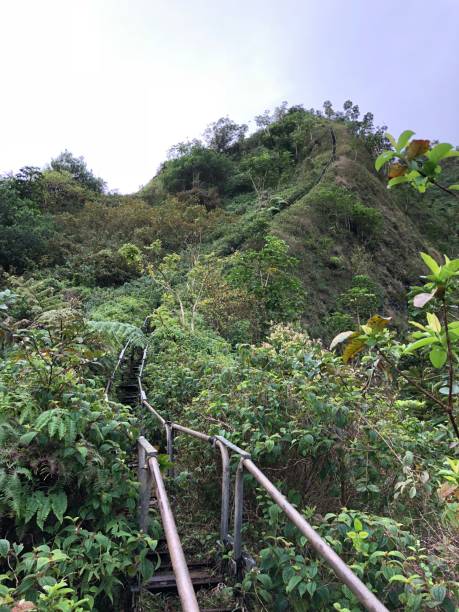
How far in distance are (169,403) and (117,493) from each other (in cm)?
387

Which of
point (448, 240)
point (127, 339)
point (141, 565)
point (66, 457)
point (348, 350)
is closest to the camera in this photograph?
point (348, 350)

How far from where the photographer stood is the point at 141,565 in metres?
2.37

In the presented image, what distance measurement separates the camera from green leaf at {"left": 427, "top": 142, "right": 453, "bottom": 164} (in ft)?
4.52

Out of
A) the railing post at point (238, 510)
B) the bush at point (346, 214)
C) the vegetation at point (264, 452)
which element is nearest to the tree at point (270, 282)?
the vegetation at point (264, 452)

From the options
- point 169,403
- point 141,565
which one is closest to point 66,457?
point 141,565

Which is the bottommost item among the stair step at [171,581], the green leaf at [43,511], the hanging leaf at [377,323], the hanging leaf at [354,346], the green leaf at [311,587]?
the stair step at [171,581]

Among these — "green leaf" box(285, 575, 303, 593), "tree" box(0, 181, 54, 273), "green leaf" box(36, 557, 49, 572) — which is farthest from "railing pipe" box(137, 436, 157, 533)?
"tree" box(0, 181, 54, 273)

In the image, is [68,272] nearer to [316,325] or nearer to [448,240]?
[316,325]

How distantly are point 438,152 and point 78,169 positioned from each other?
41.2m

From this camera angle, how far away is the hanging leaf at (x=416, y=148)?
146 centimetres

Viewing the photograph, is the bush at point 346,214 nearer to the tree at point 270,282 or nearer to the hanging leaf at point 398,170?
the tree at point 270,282

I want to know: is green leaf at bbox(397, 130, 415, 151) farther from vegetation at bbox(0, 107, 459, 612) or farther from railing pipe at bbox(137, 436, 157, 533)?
railing pipe at bbox(137, 436, 157, 533)

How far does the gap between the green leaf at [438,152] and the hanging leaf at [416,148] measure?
0.03 m

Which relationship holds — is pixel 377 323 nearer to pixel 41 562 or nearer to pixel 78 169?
pixel 41 562
